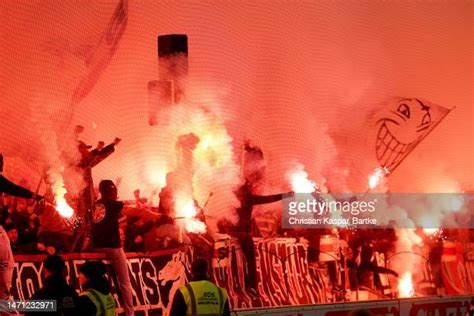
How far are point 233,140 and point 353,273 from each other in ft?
7.41

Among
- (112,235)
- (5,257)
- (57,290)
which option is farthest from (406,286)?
(57,290)

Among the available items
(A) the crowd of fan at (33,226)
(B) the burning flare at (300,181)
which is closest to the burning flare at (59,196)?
(A) the crowd of fan at (33,226)

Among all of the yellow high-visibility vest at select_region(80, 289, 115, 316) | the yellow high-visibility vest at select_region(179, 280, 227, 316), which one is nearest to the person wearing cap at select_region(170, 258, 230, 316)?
the yellow high-visibility vest at select_region(179, 280, 227, 316)

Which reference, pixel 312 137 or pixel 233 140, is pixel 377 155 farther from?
pixel 233 140

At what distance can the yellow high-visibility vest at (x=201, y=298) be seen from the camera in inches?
203

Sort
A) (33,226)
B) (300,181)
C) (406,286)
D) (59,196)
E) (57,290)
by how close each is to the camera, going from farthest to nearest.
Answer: (406,286) < (300,181) < (59,196) < (33,226) < (57,290)

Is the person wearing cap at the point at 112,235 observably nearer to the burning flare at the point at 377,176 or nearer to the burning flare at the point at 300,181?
the burning flare at the point at 300,181

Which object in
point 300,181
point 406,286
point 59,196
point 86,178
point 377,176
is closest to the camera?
point 59,196

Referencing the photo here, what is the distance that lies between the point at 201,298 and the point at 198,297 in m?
0.02

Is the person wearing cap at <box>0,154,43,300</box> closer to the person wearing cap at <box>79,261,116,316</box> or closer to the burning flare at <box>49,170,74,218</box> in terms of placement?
the burning flare at <box>49,170,74,218</box>

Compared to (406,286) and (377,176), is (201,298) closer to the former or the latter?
(377,176)

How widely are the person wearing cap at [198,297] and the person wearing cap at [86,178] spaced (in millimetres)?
3319

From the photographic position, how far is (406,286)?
10578 mm

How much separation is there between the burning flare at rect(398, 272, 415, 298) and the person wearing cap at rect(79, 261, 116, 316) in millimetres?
6096
